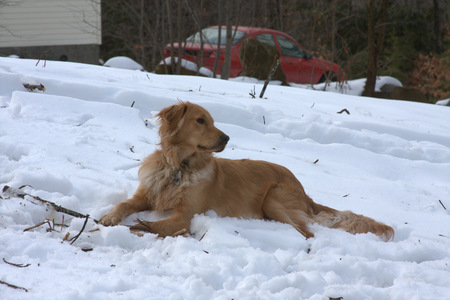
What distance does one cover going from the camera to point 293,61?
13.8 meters

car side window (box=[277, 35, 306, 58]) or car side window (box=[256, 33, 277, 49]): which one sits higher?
car side window (box=[256, 33, 277, 49])

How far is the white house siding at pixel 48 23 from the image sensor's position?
14.5 metres

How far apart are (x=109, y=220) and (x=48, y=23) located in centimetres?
1350

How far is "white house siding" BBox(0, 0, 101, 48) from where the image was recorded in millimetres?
14484

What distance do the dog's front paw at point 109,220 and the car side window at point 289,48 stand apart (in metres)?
11.1

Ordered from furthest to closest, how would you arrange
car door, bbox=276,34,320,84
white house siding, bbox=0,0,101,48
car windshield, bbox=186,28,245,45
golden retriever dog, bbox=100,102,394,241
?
white house siding, bbox=0,0,101,48 → car door, bbox=276,34,320,84 → car windshield, bbox=186,28,245,45 → golden retriever dog, bbox=100,102,394,241

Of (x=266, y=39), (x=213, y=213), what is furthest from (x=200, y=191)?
(x=266, y=39)

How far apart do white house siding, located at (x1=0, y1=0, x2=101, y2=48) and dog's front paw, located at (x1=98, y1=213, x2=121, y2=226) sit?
1222 cm

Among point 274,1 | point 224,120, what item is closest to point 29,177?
point 224,120

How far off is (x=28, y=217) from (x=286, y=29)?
54.2 feet

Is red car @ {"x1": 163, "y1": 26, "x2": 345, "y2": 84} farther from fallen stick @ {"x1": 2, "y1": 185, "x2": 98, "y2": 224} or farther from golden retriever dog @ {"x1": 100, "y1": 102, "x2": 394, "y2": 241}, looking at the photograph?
fallen stick @ {"x1": 2, "y1": 185, "x2": 98, "y2": 224}

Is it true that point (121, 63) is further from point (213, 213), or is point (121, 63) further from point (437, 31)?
point (437, 31)

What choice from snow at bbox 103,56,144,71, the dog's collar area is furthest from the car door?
the dog's collar area

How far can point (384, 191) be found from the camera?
4957mm
